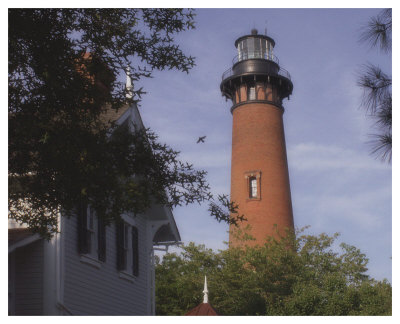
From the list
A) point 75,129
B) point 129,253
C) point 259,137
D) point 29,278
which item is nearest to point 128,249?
point 129,253

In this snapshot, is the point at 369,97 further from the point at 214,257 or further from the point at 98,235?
the point at 214,257

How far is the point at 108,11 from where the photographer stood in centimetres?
998

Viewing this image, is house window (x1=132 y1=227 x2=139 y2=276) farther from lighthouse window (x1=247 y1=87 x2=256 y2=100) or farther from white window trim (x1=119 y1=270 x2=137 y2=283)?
lighthouse window (x1=247 y1=87 x2=256 y2=100)

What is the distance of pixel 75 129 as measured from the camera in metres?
8.71

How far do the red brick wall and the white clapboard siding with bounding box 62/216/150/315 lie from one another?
12771 millimetres

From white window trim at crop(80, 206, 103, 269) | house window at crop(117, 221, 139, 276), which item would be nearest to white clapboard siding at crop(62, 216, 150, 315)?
white window trim at crop(80, 206, 103, 269)

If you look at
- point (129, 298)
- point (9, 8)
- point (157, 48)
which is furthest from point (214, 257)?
point (9, 8)

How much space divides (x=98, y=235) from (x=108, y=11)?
5.92m

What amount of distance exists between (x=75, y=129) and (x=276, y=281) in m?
18.1

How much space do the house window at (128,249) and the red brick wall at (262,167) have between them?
1333 cm

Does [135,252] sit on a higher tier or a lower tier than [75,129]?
lower

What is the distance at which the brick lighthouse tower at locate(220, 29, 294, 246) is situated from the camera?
3005 cm

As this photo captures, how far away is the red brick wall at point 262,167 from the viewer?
98.0 ft

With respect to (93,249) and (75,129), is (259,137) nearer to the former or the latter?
(93,249)
